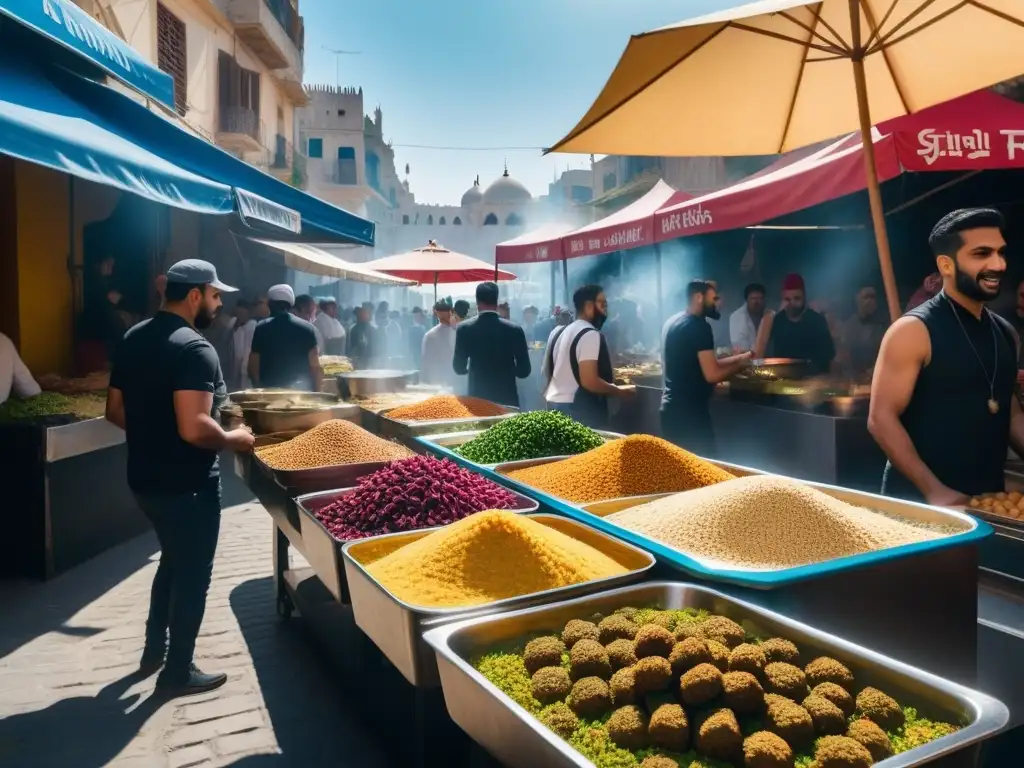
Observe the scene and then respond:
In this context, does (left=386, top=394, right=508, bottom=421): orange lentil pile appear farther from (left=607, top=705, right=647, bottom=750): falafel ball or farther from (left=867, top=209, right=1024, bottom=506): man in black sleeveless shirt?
(left=607, top=705, right=647, bottom=750): falafel ball

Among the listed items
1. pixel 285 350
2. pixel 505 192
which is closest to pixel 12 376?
pixel 285 350

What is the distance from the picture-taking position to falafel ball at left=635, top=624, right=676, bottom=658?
149 cm

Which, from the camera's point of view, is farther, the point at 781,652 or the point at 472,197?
the point at 472,197

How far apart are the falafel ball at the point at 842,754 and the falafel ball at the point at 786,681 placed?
133 mm

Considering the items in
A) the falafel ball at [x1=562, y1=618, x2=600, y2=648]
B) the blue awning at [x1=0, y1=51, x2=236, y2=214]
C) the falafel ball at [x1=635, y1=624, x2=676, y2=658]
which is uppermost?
the blue awning at [x1=0, y1=51, x2=236, y2=214]

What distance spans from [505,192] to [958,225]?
55812mm

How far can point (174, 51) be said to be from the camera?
15.8m

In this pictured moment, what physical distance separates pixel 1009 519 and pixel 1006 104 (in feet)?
11.2

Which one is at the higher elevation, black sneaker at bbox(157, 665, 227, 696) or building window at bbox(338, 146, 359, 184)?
building window at bbox(338, 146, 359, 184)

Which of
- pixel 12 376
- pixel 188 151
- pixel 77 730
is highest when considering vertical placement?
pixel 188 151

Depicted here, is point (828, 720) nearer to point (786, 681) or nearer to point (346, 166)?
point (786, 681)

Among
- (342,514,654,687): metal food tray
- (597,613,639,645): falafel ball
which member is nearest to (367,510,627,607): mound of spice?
(342,514,654,687): metal food tray

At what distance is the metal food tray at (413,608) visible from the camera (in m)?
1.77

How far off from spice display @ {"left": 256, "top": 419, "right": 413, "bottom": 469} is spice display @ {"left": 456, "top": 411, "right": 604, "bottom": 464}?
0.40 meters
